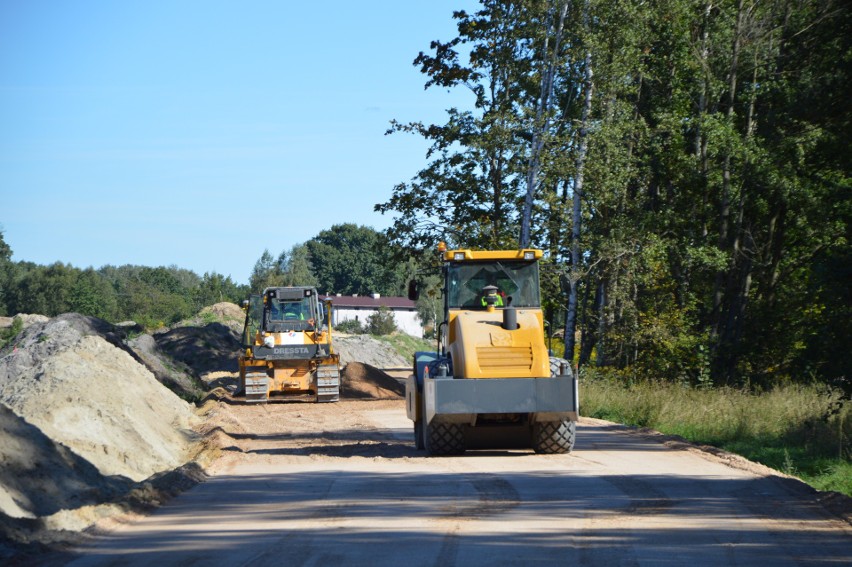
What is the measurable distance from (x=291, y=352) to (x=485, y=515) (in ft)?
67.9

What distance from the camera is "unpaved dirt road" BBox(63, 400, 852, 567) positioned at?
8.29 m

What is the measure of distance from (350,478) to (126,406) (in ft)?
26.8

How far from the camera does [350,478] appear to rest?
13.2 metres

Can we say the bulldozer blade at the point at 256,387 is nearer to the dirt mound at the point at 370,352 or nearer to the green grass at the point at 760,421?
the green grass at the point at 760,421

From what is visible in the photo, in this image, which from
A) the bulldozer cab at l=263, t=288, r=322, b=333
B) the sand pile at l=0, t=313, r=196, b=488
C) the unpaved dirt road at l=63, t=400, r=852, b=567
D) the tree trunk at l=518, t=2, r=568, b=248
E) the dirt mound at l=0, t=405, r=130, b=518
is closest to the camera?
the unpaved dirt road at l=63, t=400, r=852, b=567

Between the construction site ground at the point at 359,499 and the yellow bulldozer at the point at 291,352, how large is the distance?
8.47m

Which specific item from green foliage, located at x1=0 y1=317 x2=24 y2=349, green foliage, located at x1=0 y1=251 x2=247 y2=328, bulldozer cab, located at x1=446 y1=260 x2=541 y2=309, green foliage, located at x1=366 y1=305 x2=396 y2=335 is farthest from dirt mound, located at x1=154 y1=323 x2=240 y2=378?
green foliage, located at x1=366 y1=305 x2=396 y2=335

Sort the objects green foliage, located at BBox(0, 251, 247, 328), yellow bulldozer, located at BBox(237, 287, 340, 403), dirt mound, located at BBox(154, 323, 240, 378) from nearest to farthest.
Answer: yellow bulldozer, located at BBox(237, 287, 340, 403) → dirt mound, located at BBox(154, 323, 240, 378) → green foliage, located at BBox(0, 251, 247, 328)

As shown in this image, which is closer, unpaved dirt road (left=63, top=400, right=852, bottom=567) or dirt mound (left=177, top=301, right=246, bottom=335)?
unpaved dirt road (left=63, top=400, right=852, bottom=567)

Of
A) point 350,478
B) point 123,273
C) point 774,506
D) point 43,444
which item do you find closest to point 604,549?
point 774,506

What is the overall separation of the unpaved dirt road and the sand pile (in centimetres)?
196

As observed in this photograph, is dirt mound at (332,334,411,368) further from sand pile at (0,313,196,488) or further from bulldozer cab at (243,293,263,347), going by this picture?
sand pile at (0,313,196,488)

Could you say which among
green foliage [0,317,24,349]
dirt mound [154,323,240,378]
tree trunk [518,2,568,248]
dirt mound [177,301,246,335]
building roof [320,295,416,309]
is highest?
tree trunk [518,2,568,248]

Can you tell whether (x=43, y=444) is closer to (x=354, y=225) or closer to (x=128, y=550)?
(x=128, y=550)
